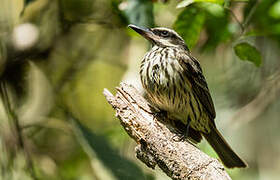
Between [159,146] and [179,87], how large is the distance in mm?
851

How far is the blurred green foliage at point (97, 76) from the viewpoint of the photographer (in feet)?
13.7

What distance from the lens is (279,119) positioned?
6801 millimetres

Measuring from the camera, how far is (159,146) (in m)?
3.38

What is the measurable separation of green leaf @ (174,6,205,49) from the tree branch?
578 millimetres

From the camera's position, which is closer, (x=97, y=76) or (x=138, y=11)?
(x=138, y=11)

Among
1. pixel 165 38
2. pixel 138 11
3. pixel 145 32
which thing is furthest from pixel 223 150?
pixel 138 11

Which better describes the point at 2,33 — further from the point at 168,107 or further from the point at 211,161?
the point at 211,161

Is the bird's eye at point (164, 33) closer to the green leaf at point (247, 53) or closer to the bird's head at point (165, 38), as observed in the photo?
the bird's head at point (165, 38)

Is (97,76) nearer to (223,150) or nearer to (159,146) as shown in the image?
(223,150)

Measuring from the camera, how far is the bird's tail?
4422mm

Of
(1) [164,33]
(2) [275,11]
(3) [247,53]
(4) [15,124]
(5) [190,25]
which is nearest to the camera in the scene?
(3) [247,53]

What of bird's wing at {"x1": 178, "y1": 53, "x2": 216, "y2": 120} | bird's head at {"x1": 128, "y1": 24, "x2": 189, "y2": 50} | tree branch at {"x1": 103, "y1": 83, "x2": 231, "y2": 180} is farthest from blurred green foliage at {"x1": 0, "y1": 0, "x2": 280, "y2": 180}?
tree branch at {"x1": 103, "y1": 83, "x2": 231, "y2": 180}

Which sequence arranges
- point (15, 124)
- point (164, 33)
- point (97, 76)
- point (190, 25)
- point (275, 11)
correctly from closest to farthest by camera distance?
A: point (190, 25) → point (275, 11) → point (164, 33) → point (15, 124) → point (97, 76)

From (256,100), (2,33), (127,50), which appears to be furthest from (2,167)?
(256,100)
